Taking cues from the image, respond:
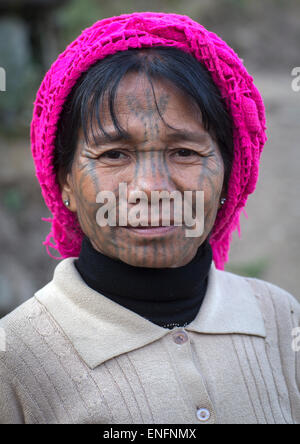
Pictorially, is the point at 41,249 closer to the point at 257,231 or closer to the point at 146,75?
the point at 257,231

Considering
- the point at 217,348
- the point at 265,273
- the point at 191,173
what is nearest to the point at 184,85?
the point at 191,173

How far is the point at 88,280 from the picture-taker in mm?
1654

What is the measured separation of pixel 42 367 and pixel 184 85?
35.7 inches

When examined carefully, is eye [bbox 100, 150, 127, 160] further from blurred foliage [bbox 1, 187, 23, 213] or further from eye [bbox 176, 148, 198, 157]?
blurred foliage [bbox 1, 187, 23, 213]

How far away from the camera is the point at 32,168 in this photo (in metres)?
7.38

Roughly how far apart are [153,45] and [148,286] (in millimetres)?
716

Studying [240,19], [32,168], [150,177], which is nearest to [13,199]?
[32,168]

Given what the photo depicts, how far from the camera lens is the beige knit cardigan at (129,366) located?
4.86ft

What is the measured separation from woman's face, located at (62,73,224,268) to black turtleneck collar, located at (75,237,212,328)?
0.04 metres

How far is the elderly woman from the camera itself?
1486mm

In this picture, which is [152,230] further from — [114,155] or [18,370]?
[18,370]

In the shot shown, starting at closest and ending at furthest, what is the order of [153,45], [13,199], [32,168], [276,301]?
[153,45] < [276,301] < [13,199] < [32,168]

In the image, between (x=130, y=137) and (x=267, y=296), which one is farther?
(x=267, y=296)
